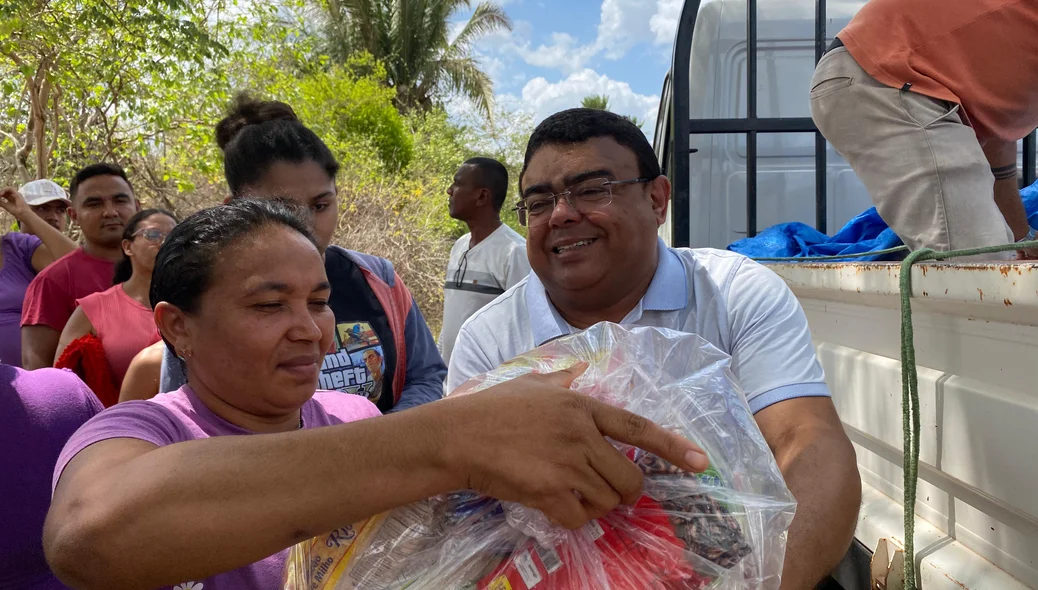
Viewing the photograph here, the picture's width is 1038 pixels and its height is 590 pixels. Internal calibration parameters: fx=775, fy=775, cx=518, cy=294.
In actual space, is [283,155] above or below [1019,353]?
above

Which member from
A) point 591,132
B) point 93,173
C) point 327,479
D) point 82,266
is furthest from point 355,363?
point 93,173

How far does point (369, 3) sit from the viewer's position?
22.2 meters

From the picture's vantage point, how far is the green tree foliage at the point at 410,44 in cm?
2231

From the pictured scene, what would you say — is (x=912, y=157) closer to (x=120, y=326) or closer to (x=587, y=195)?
(x=587, y=195)

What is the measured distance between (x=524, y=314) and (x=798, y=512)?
35.3 inches

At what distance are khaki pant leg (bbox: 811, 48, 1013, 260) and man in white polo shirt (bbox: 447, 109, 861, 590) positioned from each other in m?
0.69

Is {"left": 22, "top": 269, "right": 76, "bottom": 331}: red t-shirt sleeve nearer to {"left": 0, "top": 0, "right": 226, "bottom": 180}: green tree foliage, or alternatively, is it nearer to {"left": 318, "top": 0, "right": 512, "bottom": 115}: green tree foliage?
{"left": 0, "top": 0, "right": 226, "bottom": 180}: green tree foliage

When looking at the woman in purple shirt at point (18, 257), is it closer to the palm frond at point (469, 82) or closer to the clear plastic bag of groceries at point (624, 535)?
the clear plastic bag of groceries at point (624, 535)

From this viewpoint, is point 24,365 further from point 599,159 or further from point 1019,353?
point 1019,353

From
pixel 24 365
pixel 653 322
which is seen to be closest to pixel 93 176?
pixel 24 365

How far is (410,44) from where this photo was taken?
22812 mm

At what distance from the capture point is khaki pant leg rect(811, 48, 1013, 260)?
220 centimetres

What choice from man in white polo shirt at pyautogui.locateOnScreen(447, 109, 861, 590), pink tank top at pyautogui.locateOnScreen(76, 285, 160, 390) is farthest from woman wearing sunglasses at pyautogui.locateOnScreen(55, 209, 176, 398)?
man in white polo shirt at pyautogui.locateOnScreen(447, 109, 861, 590)

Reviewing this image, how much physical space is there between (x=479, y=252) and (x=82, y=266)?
2.09 meters
